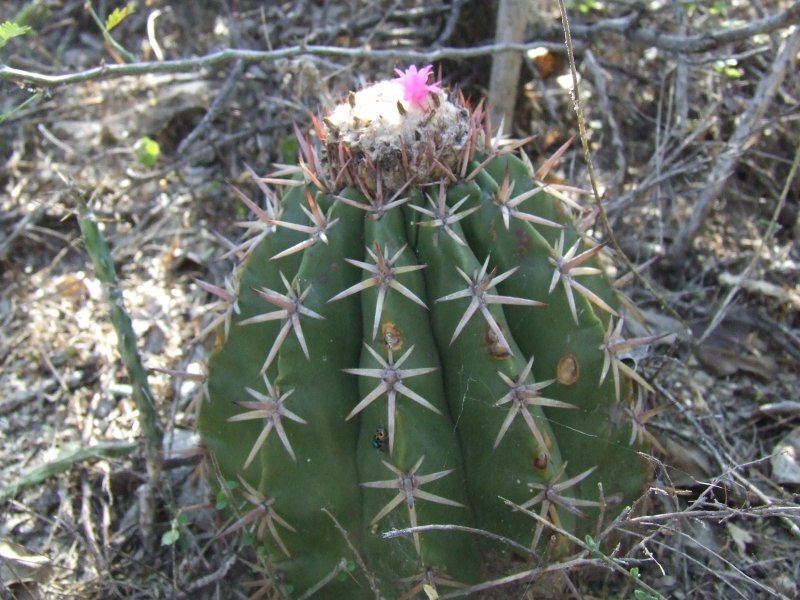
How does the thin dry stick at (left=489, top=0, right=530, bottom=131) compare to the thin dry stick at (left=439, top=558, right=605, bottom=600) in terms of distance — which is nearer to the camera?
the thin dry stick at (left=439, top=558, right=605, bottom=600)

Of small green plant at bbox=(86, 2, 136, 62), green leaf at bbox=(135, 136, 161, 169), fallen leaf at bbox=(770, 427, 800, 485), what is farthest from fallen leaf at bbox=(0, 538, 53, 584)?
fallen leaf at bbox=(770, 427, 800, 485)

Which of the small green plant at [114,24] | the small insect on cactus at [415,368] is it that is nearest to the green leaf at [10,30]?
the small green plant at [114,24]

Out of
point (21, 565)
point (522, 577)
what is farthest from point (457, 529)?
point (21, 565)

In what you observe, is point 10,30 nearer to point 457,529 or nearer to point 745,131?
point 457,529

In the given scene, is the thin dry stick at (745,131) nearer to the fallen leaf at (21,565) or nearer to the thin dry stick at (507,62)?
the thin dry stick at (507,62)

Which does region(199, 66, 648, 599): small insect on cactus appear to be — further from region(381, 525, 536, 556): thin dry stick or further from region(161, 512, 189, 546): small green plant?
region(161, 512, 189, 546): small green plant

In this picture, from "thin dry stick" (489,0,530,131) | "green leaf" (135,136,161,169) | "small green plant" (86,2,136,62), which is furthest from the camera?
"green leaf" (135,136,161,169)
